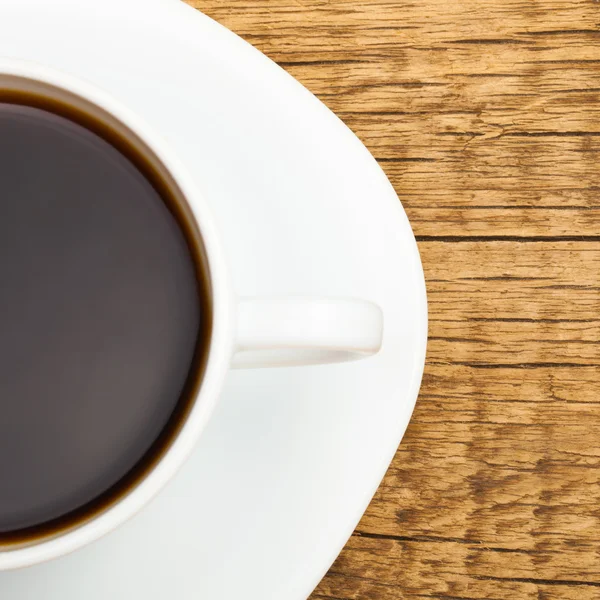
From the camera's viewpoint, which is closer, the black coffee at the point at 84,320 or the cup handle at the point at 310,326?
the cup handle at the point at 310,326

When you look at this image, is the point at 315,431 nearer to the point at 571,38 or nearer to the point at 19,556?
the point at 19,556

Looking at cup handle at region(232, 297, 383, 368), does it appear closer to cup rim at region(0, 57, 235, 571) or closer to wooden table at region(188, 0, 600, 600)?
cup rim at region(0, 57, 235, 571)

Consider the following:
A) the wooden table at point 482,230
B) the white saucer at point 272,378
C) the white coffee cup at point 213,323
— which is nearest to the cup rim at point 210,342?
the white coffee cup at point 213,323

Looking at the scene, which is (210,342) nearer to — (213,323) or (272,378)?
(213,323)

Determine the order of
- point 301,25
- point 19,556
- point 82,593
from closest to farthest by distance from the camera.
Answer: point 19,556, point 82,593, point 301,25

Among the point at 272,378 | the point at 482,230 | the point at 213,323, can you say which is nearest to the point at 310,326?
the point at 213,323

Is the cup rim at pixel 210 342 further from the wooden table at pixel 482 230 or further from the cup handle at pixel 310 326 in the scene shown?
the wooden table at pixel 482 230

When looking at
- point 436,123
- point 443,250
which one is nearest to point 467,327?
point 443,250
